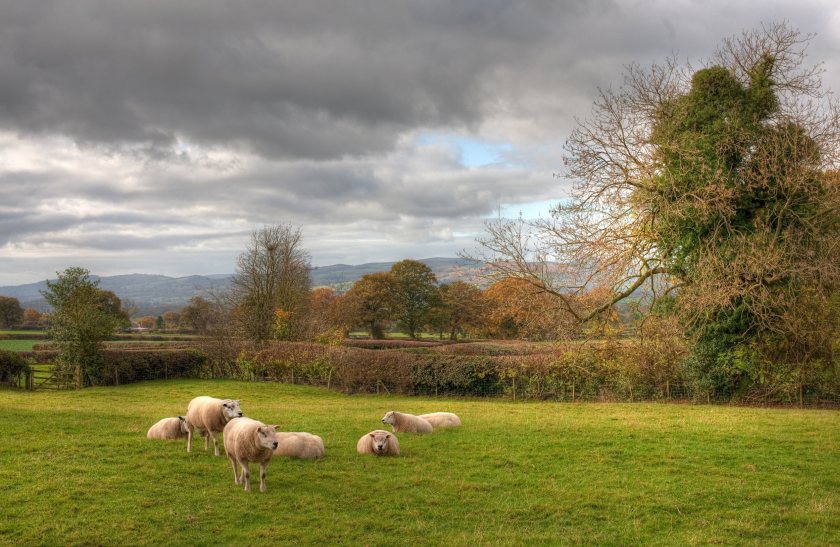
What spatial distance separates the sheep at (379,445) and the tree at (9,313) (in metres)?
92.5

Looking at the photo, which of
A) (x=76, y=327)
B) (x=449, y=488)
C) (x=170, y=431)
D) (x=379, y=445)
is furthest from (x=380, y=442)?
(x=76, y=327)

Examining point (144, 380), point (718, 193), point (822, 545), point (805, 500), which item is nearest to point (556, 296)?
point (718, 193)

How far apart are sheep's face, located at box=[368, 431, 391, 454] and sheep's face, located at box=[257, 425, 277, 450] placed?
10.5ft

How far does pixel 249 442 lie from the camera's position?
1021 centimetres

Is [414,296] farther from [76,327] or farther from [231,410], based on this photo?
[231,410]

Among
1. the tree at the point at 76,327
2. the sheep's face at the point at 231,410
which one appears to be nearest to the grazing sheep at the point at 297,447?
the sheep's face at the point at 231,410

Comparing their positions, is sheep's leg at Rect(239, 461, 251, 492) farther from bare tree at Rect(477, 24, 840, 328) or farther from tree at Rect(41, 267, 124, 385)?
tree at Rect(41, 267, 124, 385)

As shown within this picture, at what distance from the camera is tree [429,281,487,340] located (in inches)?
2645

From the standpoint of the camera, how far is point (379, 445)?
12805 mm

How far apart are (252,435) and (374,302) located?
59.2 meters

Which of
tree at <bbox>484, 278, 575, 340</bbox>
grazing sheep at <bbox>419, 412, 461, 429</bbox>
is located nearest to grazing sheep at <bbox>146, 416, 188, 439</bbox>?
grazing sheep at <bbox>419, 412, 461, 429</bbox>

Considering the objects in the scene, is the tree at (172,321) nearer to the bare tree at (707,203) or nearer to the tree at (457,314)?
the tree at (457,314)

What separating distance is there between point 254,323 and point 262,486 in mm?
40606

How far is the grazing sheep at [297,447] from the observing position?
12.6 meters
